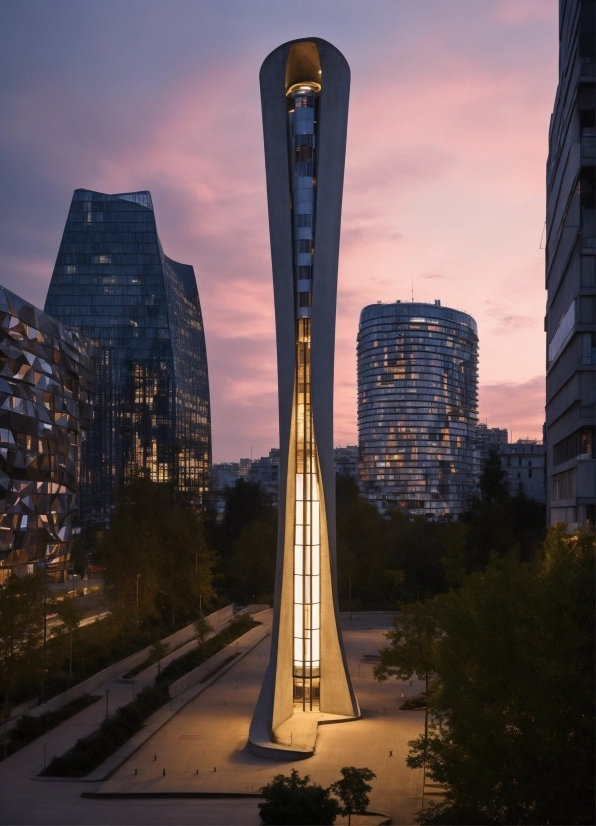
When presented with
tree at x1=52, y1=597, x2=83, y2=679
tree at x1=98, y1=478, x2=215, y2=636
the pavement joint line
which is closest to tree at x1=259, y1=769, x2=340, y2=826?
the pavement joint line

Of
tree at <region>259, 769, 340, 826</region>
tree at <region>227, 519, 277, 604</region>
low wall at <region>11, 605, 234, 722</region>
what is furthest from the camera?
tree at <region>227, 519, 277, 604</region>

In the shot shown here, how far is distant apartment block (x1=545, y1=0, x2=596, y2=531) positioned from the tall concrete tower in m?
7.55

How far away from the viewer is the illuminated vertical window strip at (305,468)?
2798 cm

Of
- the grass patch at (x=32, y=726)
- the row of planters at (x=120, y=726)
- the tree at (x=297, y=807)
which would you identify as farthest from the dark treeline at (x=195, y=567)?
the tree at (x=297, y=807)

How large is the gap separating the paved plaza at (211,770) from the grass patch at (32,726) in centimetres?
39

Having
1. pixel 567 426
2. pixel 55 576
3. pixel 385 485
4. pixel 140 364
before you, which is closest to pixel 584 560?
pixel 567 426

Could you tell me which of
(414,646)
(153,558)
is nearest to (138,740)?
(414,646)

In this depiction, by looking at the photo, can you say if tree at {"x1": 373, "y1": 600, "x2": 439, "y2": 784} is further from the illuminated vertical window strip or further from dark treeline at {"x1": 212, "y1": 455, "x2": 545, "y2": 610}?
dark treeline at {"x1": 212, "y1": 455, "x2": 545, "y2": 610}

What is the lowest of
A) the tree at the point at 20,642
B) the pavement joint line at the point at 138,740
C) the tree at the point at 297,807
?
the pavement joint line at the point at 138,740

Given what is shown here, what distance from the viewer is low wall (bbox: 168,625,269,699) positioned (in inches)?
1377

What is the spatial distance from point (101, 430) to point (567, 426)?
101653 mm

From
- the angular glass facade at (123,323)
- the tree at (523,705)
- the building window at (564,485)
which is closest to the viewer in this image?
the tree at (523,705)

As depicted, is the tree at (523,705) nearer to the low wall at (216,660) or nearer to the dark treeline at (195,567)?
the dark treeline at (195,567)

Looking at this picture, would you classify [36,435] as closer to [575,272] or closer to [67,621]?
[67,621]
